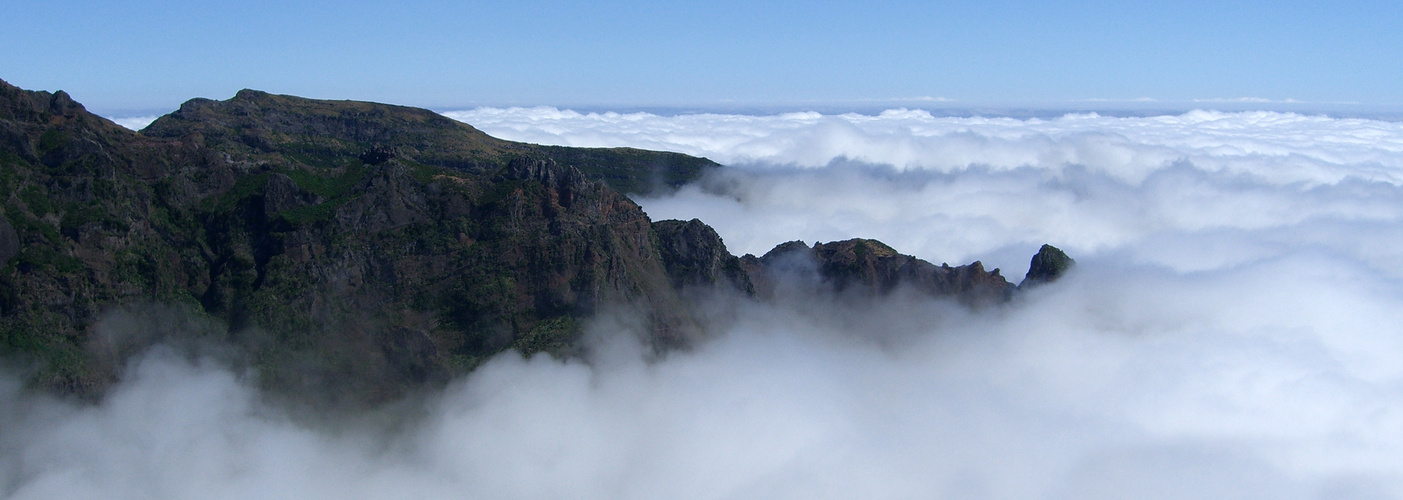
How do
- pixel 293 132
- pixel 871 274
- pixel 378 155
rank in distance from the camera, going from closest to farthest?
pixel 378 155
pixel 871 274
pixel 293 132

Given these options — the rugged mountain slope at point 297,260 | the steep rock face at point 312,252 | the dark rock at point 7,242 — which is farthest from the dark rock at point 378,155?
the dark rock at point 7,242

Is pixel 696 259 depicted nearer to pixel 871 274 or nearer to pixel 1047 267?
pixel 871 274

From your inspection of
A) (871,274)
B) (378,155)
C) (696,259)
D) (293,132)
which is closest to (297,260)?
(378,155)

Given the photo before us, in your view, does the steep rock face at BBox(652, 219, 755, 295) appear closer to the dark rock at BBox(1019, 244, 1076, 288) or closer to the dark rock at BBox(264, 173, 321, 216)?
the dark rock at BBox(264, 173, 321, 216)

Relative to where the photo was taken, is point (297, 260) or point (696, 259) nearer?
point (297, 260)

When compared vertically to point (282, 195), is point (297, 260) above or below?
below

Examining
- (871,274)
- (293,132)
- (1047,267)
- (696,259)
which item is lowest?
(1047,267)

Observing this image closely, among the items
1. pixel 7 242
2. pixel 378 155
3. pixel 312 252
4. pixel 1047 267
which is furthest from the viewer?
pixel 1047 267
